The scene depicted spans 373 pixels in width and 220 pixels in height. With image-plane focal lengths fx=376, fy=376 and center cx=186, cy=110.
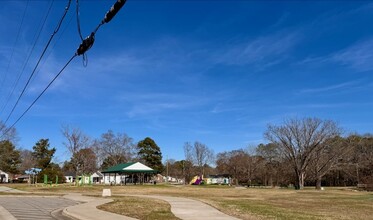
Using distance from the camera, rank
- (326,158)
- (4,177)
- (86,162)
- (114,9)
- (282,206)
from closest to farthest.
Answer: (114,9)
(282,206)
(326,158)
(86,162)
(4,177)

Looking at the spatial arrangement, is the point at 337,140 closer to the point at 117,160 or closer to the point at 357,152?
the point at 357,152

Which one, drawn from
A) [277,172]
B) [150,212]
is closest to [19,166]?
[277,172]

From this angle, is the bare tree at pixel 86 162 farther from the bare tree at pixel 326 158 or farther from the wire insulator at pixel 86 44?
the wire insulator at pixel 86 44

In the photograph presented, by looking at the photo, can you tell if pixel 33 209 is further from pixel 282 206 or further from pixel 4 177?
pixel 4 177

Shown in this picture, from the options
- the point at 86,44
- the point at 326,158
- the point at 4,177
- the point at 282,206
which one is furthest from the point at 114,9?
the point at 4,177

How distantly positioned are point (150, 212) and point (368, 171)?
7026 cm

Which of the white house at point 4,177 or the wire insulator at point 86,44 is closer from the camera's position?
the wire insulator at point 86,44

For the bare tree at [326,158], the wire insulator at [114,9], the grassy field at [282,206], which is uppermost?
the wire insulator at [114,9]

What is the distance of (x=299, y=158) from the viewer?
222 ft

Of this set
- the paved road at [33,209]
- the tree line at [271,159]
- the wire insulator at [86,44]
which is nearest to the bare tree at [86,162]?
the tree line at [271,159]

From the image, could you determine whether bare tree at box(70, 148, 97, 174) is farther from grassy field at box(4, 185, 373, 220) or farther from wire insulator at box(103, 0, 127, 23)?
wire insulator at box(103, 0, 127, 23)

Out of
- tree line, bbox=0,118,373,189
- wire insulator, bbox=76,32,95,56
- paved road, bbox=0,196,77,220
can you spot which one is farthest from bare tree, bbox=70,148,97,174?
wire insulator, bbox=76,32,95,56

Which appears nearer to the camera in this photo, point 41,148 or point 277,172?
point 277,172

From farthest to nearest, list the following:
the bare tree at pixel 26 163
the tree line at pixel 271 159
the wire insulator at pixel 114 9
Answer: the bare tree at pixel 26 163 < the tree line at pixel 271 159 < the wire insulator at pixel 114 9
